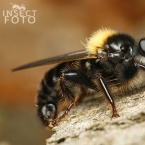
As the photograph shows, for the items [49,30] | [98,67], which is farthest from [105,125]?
[49,30]

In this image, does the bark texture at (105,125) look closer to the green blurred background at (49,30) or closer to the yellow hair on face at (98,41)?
the yellow hair on face at (98,41)

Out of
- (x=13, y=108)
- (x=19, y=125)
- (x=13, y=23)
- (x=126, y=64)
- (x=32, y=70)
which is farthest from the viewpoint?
(x=13, y=23)

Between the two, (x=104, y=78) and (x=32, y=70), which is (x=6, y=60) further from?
(x=104, y=78)

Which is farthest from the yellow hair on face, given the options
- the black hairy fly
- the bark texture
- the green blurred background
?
the green blurred background

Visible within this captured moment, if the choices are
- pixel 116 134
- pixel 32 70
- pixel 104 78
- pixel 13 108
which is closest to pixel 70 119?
pixel 104 78

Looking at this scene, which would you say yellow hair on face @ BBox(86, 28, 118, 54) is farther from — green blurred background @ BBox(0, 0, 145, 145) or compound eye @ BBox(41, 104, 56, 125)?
green blurred background @ BBox(0, 0, 145, 145)
